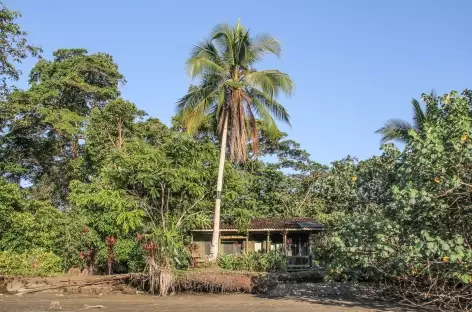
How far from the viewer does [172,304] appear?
614 inches

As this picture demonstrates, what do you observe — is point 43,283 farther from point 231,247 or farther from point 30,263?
point 231,247

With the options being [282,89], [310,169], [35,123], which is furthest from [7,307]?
[310,169]

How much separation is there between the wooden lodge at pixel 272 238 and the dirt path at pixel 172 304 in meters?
10.1

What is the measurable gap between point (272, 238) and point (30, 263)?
15680 millimetres

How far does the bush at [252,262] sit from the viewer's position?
848 inches

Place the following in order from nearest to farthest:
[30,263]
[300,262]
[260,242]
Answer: [30,263]
[300,262]
[260,242]

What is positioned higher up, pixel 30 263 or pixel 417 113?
pixel 417 113

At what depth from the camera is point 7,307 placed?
48.6ft

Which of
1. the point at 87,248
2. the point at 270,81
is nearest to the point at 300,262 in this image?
the point at 270,81

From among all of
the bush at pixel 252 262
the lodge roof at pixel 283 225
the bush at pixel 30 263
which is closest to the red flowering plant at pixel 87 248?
the bush at pixel 30 263

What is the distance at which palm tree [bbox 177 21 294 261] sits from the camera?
22641mm

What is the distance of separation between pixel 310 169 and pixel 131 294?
22709 mm

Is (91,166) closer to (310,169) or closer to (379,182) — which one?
(310,169)

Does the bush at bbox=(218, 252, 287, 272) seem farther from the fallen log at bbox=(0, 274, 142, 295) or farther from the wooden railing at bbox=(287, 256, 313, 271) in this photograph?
the wooden railing at bbox=(287, 256, 313, 271)
